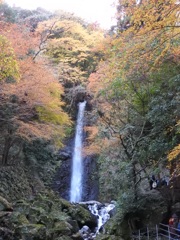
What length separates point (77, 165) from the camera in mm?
21734

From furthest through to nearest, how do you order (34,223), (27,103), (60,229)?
(27,103)
(60,229)
(34,223)

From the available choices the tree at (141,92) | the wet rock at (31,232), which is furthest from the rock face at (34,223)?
the tree at (141,92)

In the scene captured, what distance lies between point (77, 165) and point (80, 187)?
74.6 inches

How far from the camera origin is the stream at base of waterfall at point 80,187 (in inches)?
551

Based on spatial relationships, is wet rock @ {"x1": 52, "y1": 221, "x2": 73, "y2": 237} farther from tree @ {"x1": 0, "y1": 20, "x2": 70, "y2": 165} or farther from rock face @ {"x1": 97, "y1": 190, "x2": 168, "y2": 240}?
tree @ {"x1": 0, "y1": 20, "x2": 70, "y2": 165}

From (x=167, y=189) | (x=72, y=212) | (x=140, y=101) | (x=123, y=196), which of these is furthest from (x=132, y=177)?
(x=72, y=212)

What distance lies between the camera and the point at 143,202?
32.6 ft

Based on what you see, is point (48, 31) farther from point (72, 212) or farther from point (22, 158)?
point (72, 212)

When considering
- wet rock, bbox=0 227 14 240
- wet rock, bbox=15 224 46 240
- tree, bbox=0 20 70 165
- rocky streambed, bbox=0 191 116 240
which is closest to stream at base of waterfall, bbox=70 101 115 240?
rocky streambed, bbox=0 191 116 240

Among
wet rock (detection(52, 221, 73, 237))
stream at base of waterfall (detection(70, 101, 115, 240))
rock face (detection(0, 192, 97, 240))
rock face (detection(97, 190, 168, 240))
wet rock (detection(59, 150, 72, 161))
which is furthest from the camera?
wet rock (detection(59, 150, 72, 161))

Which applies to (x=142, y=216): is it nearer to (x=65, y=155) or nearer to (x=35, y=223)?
(x=35, y=223)

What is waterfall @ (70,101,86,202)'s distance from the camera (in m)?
20.2

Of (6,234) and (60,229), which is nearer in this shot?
(6,234)

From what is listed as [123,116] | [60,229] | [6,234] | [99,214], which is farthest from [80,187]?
[6,234]
